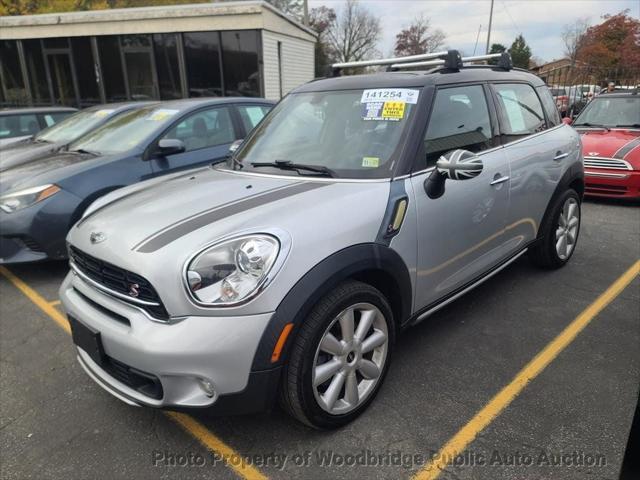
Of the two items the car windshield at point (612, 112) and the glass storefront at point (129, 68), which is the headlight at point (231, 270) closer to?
the car windshield at point (612, 112)

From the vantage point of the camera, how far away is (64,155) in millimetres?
4977

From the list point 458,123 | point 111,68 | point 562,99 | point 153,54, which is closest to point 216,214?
point 458,123

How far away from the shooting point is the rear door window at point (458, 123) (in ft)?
8.90

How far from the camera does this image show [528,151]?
3477 mm

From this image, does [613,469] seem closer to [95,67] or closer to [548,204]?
[548,204]

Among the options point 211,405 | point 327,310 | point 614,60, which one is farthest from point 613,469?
point 614,60


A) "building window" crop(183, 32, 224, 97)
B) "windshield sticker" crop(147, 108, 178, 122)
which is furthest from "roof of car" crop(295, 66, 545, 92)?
"building window" crop(183, 32, 224, 97)

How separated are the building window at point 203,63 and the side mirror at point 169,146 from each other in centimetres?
1153

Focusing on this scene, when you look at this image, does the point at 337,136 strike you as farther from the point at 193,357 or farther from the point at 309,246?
the point at 193,357

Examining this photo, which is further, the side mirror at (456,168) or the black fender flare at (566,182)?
the black fender flare at (566,182)

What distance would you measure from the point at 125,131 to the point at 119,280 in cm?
346

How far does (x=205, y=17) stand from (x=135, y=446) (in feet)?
48.7

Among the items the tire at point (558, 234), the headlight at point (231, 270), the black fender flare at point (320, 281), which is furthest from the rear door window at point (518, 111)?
the headlight at point (231, 270)

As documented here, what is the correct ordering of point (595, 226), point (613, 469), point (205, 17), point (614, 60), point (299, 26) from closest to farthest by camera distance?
point (613, 469) < point (595, 226) < point (205, 17) < point (299, 26) < point (614, 60)
